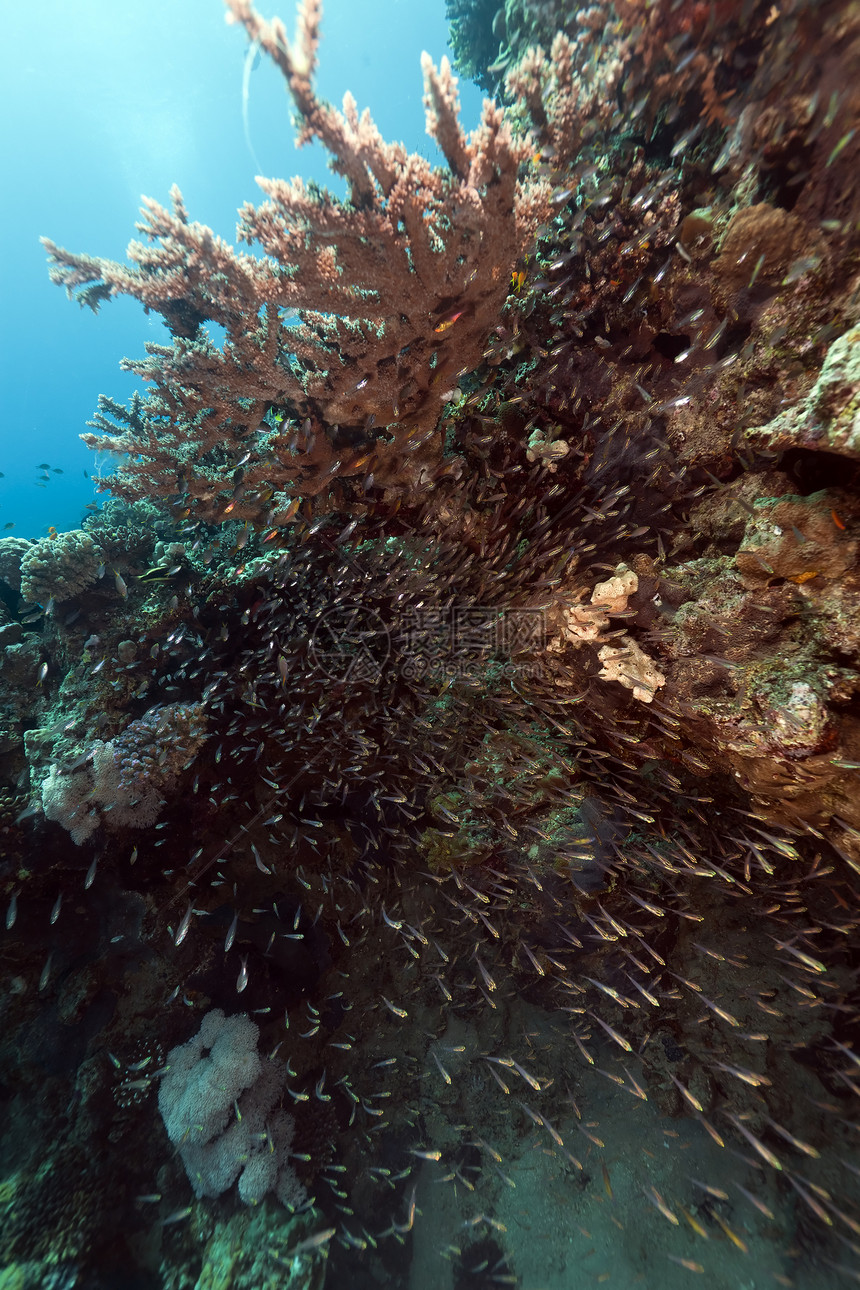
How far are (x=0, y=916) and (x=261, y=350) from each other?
21.9 ft

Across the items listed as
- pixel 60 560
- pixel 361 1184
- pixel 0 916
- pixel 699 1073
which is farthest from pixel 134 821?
pixel 699 1073

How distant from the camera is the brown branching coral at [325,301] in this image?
12.8ft

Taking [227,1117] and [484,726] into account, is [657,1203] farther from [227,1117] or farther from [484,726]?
[484,726]

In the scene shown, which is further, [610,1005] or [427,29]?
[427,29]

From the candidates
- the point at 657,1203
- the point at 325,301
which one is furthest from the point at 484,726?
the point at 657,1203

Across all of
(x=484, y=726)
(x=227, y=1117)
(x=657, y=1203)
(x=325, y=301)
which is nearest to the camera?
(x=325, y=301)

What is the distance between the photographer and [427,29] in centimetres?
4691

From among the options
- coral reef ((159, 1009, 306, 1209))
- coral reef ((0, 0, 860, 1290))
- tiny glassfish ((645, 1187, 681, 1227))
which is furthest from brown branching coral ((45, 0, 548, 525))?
tiny glassfish ((645, 1187, 681, 1227))

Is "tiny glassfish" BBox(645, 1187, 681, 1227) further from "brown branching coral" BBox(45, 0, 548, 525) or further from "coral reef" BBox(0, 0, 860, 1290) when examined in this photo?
"brown branching coral" BBox(45, 0, 548, 525)

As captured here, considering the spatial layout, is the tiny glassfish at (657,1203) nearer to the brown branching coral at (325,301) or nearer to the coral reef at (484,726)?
the coral reef at (484,726)

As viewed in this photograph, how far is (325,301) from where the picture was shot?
4414 millimetres

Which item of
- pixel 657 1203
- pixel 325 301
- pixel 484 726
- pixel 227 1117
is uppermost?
pixel 325 301

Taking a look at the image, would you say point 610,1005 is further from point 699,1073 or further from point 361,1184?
point 361,1184

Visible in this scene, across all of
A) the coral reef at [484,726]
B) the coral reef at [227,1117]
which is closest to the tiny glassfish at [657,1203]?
the coral reef at [484,726]
